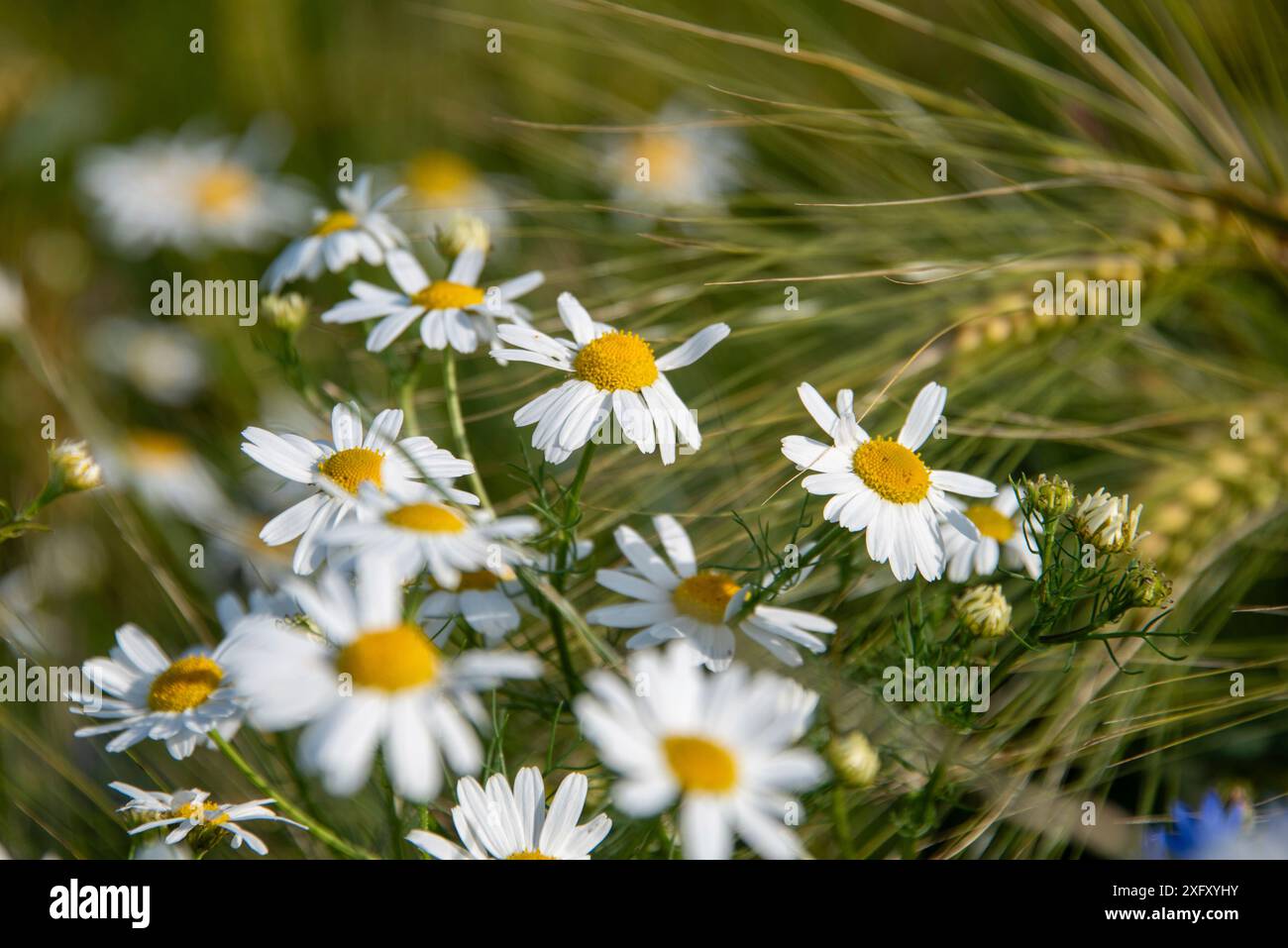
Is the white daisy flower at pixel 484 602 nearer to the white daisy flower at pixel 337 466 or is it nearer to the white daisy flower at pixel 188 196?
the white daisy flower at pixel 337 466

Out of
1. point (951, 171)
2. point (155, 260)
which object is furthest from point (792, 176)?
point (155, 260)

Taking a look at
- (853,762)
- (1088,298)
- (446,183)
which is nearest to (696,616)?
(853,762)

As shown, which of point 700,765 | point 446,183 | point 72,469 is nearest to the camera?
point 700,765

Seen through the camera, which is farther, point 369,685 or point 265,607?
point 265,607

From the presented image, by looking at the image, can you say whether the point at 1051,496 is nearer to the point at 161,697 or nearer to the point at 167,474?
the point at 161,697

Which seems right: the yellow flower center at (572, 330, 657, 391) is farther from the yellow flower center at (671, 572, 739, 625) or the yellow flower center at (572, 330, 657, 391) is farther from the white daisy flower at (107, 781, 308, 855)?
the white daisy flower at (107, 781, 308, 855)

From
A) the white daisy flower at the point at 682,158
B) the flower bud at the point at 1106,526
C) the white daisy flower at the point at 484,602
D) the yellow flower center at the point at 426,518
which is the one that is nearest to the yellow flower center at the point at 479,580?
the white daisy flower at the point at 484,602
